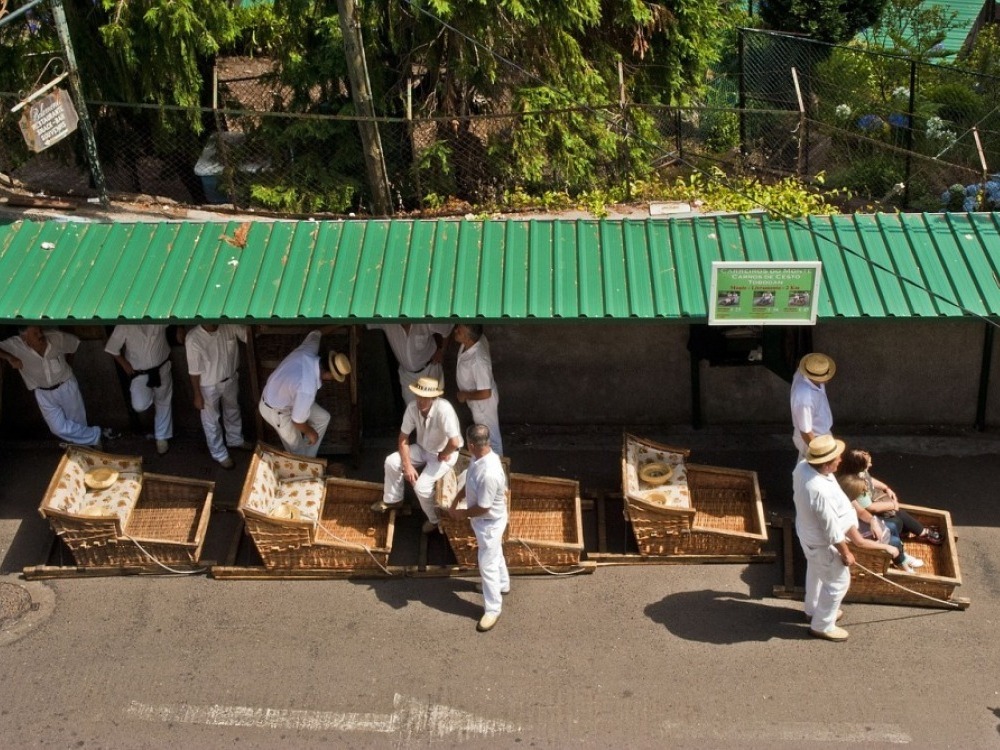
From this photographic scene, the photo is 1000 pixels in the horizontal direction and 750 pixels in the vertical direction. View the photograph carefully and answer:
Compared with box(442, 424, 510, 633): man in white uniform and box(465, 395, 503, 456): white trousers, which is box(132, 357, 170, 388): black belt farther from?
box(442, 424, 510, 633): man in white uniform

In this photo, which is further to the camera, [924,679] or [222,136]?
[222,136]

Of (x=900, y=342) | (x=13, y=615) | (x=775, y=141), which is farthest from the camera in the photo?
(x=775, y=141)

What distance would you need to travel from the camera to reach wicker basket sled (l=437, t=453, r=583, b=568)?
7.96 m

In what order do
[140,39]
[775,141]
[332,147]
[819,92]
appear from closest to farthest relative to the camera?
[140,39], [332,147], [775,141], [819,92]

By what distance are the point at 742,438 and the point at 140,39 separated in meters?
8.50

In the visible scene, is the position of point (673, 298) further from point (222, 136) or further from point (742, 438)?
point (222, 136)

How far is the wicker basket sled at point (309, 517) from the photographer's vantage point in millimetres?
8016

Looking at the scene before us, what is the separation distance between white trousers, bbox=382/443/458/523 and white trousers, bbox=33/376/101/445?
10.2 ft

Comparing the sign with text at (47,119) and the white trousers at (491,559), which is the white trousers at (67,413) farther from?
the white trousers at (491,559)

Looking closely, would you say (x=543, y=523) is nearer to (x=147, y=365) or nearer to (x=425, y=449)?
(x=425, y=449)

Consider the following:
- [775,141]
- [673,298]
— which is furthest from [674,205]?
[673,298]

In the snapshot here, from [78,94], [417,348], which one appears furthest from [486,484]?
[78,94]

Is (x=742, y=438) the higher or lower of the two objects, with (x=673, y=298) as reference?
lower

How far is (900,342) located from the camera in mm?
9148
